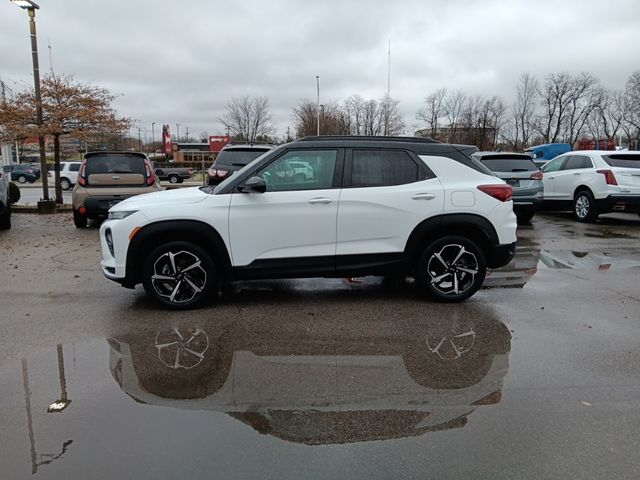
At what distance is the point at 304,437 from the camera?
2.97m

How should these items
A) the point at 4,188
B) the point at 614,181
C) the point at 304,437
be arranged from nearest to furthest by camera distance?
the point at 304,437 → the point at 4,188 → the point at 614,181

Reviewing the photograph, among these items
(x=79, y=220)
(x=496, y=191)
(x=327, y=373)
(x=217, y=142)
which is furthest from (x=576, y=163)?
(x=217, y=142)

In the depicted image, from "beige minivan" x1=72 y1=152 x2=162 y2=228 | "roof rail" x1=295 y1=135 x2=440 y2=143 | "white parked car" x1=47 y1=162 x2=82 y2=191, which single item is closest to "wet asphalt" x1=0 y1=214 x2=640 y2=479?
"roof rail" x1=295 y1=135 x2=440 y2=143

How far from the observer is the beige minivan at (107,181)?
1073 centimetres

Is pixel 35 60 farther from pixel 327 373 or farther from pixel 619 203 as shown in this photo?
pixel 619 203

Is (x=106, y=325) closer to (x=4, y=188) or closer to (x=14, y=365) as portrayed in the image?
(x=14, y=365)

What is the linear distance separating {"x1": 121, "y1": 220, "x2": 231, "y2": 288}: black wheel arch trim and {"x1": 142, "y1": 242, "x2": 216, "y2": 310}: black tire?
8 centimetres

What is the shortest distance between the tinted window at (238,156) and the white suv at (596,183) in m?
7.90

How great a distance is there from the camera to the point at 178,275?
17.4ft

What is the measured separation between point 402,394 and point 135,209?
3331 millimetres

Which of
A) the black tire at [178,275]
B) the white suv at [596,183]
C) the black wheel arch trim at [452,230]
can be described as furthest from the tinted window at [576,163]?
the black tire at [178,275]

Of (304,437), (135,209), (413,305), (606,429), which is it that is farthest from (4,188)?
(606,429)

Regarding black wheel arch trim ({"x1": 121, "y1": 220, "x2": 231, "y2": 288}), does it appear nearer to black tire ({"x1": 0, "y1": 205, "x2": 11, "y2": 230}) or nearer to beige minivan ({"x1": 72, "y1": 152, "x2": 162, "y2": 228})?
beige minivan ({"x1": 72, "y1": 152, "x2": 162, "y2": 228})

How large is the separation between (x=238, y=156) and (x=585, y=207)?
28.5ft
